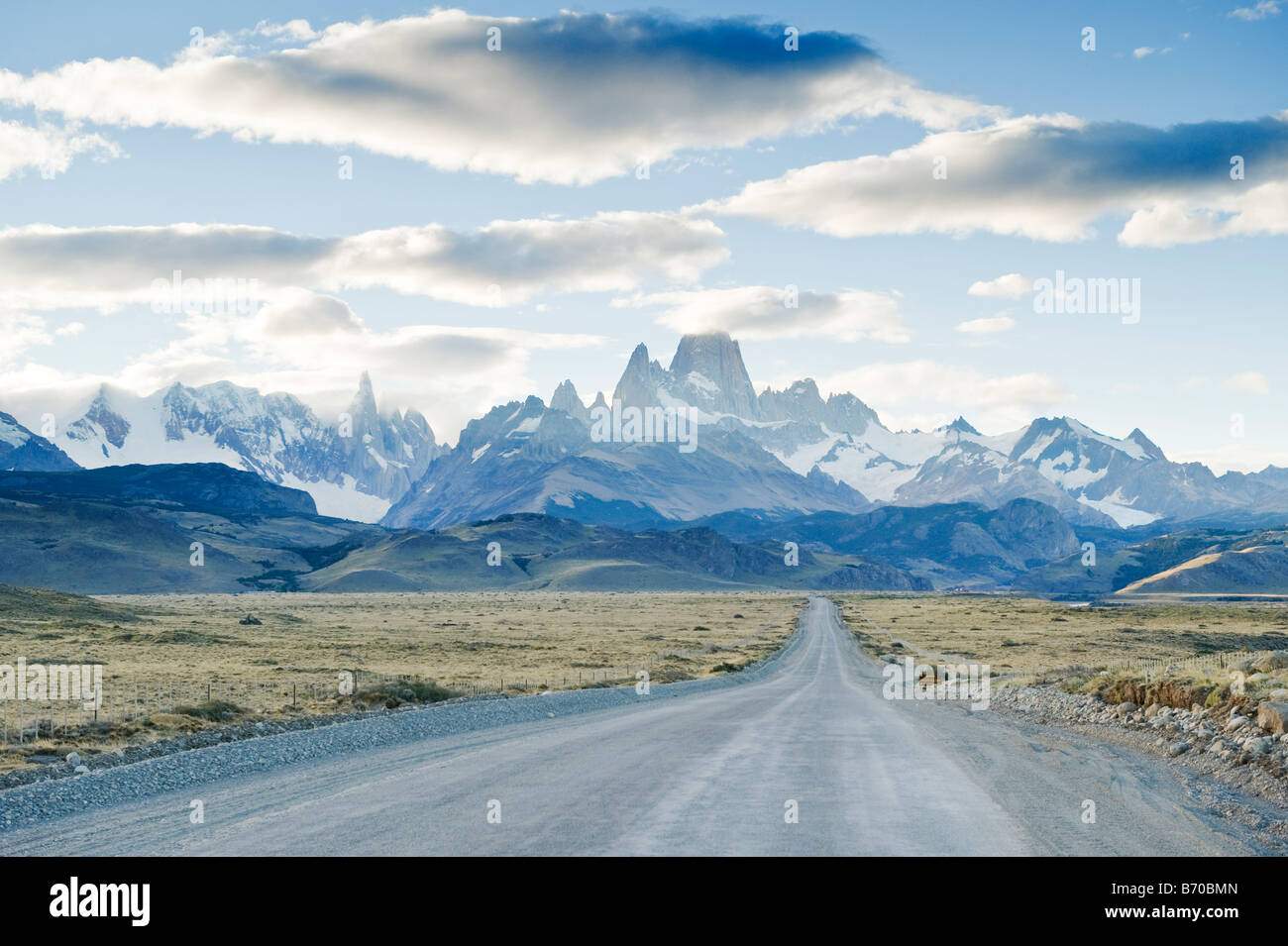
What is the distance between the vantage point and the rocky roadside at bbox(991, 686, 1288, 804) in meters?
19.4

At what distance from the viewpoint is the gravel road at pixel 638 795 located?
45.9 feet

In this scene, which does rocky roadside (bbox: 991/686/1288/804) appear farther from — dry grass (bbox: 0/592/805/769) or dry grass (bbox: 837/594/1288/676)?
dry grass (bbox: 0/592/805/769)

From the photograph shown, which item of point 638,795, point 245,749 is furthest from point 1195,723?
point 245,749

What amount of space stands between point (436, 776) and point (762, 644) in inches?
2936

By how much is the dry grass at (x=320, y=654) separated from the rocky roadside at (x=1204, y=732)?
78.6 feet

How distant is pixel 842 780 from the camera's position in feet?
64.8

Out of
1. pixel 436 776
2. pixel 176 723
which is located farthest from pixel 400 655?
pixel 436 776

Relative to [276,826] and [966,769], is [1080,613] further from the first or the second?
[276,826]

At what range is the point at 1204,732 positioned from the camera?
77.4ft

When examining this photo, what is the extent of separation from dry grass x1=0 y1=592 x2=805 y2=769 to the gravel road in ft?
23.3

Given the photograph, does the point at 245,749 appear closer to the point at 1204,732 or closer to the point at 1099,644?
the point at 1204,732

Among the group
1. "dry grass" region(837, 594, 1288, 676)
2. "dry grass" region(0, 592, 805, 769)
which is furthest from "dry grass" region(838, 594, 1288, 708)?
"dry grass" region(0, 592, 805, 769)

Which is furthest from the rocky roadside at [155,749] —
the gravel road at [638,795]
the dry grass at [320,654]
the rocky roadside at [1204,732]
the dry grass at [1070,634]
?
the dry grass at [1070,634]
